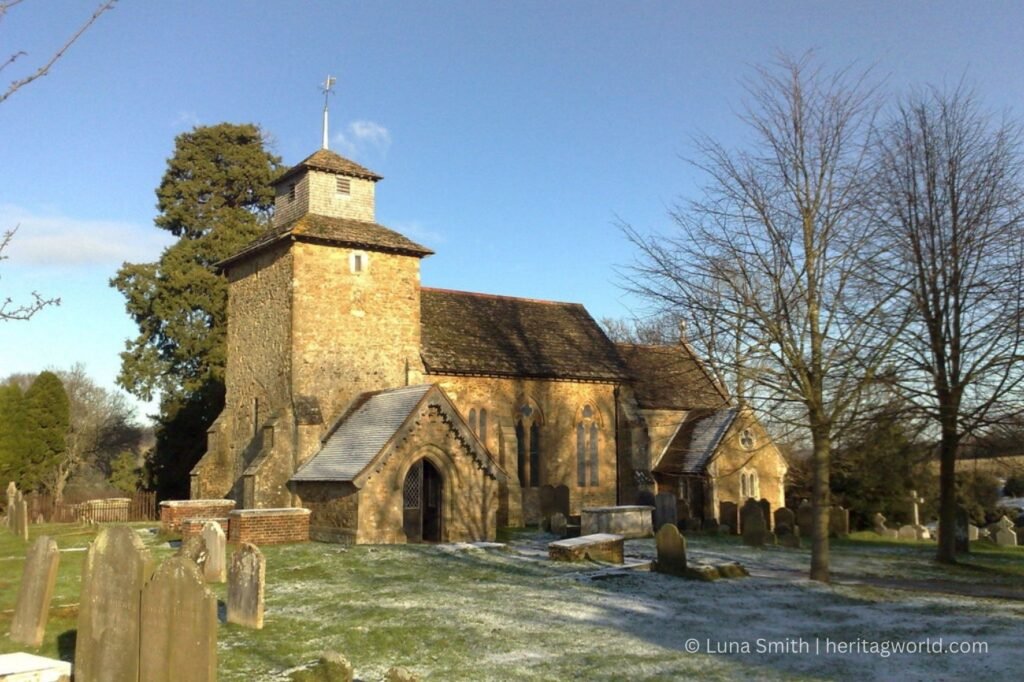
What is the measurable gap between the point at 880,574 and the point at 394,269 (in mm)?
17792

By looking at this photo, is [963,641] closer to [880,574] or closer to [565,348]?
[880,574]

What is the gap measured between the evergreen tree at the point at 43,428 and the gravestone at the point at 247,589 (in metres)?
36.3

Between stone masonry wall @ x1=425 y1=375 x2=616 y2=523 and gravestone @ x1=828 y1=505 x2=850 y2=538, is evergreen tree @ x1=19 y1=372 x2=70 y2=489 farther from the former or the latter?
gravestone @ x1=828 y1=505 x2=850 y2=538

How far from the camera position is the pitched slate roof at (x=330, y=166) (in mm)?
29328

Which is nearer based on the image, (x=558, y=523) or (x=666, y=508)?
(x=558, y=523)

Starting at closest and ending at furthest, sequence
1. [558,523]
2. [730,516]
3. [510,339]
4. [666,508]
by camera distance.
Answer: [558,523] < [666,508] < [730,516] < [510,339]

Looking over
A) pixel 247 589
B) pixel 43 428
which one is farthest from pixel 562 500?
pixel 43 428

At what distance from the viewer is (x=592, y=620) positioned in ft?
41.5

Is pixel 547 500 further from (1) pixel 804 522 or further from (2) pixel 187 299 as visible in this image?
(2) pixel 187 299

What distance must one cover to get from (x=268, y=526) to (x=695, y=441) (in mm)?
18883

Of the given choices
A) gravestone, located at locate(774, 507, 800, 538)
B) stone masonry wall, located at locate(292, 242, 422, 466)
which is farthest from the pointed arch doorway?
gravestone, located at locate(774, 507, 800, 538)

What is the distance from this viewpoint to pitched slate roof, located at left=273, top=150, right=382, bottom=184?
96.2ft

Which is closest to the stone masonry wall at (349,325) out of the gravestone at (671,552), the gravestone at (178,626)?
the gravestone at (671,552)

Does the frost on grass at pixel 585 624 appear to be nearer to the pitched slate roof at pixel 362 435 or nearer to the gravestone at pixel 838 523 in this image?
the pitched slate roof at pixel 362 435
